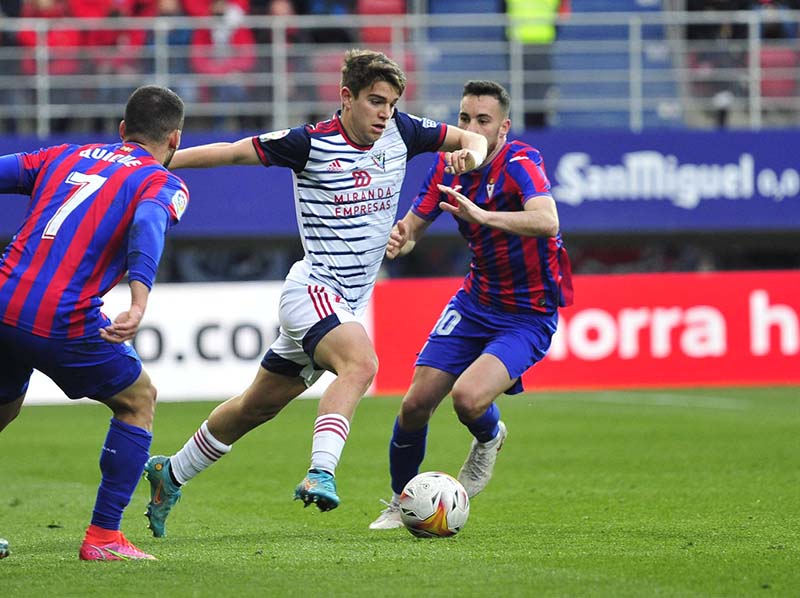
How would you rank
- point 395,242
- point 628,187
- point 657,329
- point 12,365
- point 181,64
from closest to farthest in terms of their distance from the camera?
1. point 12,365
2. point 395,242
3. point 657,329
4. point 181,64
5. point 628,187

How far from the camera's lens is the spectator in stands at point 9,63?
17.6m

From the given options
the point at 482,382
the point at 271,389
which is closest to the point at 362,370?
the point at 271,389

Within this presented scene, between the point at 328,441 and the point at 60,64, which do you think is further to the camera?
the point at 60,64

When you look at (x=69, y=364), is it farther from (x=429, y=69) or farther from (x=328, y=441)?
(x=429, y=69)

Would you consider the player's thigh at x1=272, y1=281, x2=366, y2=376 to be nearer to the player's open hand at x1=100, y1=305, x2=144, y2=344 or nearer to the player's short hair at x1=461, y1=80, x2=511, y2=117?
the player's open hand at x1=100, y1=305, x2=144, y2=344

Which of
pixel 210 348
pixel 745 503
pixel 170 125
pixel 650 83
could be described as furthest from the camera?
pixel 650 83

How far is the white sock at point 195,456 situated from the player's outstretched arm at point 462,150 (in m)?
1.78

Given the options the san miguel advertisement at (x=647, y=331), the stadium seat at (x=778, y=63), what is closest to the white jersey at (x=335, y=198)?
the san miguel advertisement at (x=647, y=331)

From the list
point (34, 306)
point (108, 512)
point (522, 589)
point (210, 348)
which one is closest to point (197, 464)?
point (108, 512)

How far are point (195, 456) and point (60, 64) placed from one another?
11487 millimetres

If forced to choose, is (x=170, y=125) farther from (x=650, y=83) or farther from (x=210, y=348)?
(x=650, y=83)

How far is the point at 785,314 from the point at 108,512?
12764 millimetres

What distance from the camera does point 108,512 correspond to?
6.12 metres

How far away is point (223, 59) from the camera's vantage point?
1784 centimetres
